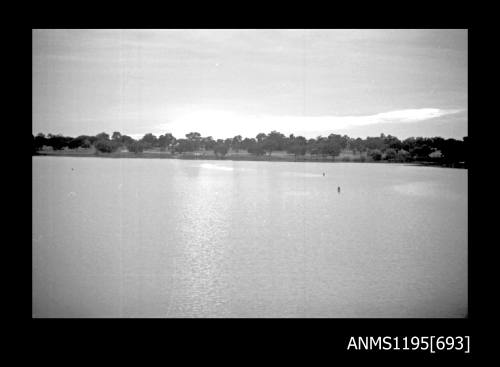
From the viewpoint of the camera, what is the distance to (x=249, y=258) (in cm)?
1492

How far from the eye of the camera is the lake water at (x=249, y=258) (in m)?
10.1

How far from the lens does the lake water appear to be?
10133 millimetres

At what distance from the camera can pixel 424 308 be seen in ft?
32.2

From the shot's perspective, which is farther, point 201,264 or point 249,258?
point 249,258
